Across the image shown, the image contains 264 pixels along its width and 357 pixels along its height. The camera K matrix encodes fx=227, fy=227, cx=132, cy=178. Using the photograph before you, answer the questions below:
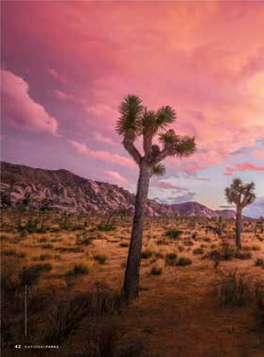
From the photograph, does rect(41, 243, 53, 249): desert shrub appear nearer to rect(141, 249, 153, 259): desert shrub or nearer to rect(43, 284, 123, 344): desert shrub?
rect(141, 249, 153, 259): desert shrub

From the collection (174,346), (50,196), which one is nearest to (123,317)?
A: (174,346)

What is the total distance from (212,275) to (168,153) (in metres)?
5.28

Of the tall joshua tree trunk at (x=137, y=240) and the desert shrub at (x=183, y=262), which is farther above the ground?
the tall joshua tree trunk at (x=137, y=240)

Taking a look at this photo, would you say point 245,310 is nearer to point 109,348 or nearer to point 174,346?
point 174,346

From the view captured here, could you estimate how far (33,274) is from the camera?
8273 mm

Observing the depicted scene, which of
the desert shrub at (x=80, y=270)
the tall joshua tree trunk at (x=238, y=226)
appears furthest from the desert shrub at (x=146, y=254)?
the tall joshua tree trunk at (x=238, y=226)

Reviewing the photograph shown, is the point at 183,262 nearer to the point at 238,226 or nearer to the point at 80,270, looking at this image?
the point at 80,270

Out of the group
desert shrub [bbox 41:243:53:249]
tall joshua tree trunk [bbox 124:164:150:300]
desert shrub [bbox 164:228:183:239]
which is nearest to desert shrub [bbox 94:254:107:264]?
tall joshua tree trunk [bbox 124:164:150:300]

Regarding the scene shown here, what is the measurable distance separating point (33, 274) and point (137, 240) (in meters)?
4.23

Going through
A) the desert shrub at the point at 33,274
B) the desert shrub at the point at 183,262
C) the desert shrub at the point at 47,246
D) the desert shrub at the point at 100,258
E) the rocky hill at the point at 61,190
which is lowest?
the desert shrub at the point at 47,246

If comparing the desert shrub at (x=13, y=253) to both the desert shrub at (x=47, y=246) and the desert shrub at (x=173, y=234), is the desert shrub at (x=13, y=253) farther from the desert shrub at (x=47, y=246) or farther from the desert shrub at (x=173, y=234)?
the desert shrub at (x=173, y=234)

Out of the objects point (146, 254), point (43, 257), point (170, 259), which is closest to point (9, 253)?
point (43, 257)

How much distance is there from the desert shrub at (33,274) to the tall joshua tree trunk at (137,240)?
3.27 m

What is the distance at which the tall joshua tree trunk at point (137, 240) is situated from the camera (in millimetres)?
6891
